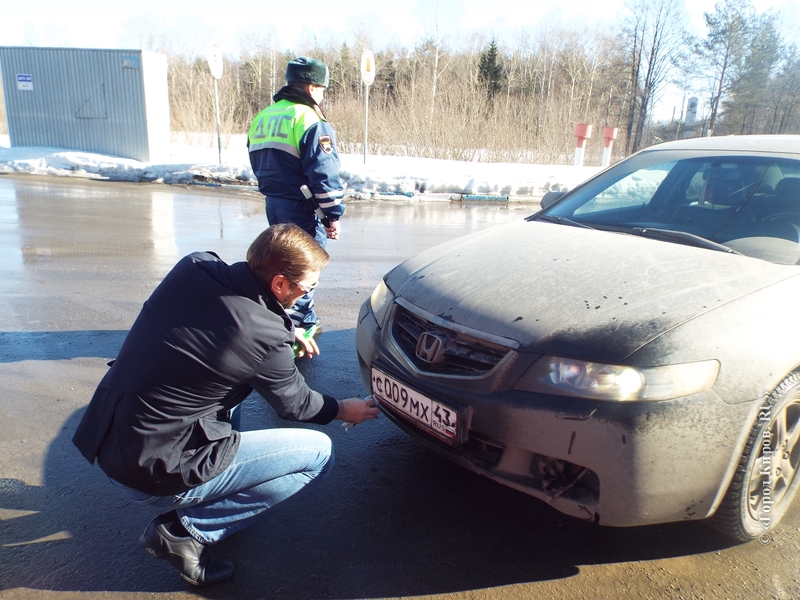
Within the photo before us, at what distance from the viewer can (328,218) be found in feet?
14.3

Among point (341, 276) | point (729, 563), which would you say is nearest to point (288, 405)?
point (729, 563)

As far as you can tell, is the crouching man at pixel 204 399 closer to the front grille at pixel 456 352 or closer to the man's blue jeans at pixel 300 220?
the front grille at pixel 456 352

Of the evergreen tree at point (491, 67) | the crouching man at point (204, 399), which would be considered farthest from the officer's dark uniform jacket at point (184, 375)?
the evergreen tree at point (491, 67)

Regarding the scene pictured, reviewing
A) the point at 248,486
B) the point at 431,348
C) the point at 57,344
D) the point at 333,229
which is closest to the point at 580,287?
the point at 431,348

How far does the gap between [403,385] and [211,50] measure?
15198 mm

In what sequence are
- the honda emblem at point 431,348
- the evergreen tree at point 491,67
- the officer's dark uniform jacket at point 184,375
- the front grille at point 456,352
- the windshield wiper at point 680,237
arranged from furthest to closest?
the evergreen tree at point 491,67
the windshield wiper at point 680,237
the honda emblem at point 431,348
the front grille at point 456,352
the officer's dark uniform jacket at point 184,375

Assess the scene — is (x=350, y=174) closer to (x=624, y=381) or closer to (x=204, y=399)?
(x=204, y=399)

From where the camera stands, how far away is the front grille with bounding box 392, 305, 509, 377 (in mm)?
2281

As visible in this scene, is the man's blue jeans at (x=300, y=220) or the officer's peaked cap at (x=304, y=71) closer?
the officer's peaked cap at (x=304, y=71)

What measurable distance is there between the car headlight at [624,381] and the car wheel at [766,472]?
318 mm

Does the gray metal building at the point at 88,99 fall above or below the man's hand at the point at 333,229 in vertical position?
above

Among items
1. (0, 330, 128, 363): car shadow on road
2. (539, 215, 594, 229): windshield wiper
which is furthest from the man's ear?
(0, 330, 128, 363): car shadow on road

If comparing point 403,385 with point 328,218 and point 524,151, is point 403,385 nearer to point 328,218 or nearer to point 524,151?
point 328,218

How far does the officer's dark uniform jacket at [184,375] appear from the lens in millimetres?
1938
